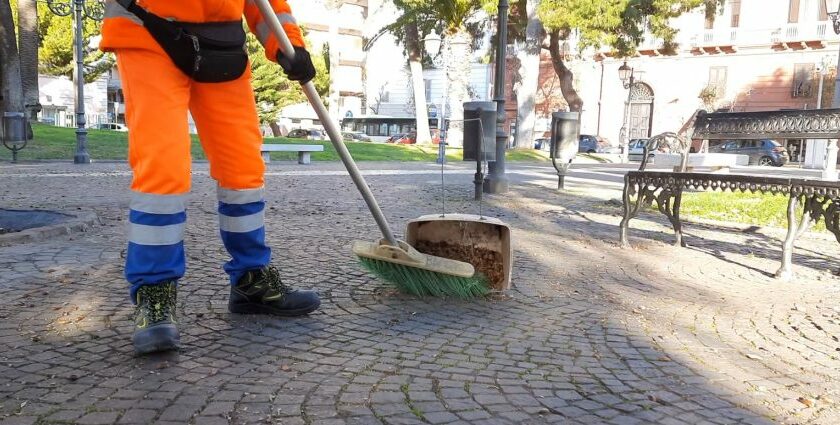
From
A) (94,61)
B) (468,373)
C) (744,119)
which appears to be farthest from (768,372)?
(94,61)

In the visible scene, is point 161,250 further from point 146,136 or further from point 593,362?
point 593,362

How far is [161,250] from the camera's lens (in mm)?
2600

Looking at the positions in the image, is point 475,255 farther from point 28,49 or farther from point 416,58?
point 416,58

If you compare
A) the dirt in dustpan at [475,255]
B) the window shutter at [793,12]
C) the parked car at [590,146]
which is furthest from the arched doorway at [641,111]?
the dirt in dustpan at [475,255]

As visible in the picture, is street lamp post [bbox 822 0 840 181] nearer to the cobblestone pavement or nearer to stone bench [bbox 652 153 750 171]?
the cobblestone pavement

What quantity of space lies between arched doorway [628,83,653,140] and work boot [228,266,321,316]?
4493 centimetres

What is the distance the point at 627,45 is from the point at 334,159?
41.8 ft

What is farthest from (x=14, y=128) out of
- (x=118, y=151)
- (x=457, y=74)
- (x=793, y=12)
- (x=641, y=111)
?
(x=793, y=12)

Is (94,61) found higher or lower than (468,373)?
higher

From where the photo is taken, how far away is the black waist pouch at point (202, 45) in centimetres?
257

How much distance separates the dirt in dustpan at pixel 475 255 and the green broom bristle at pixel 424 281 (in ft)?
0.29

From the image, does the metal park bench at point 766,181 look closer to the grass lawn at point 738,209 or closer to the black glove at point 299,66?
the grass lawn at point 738,209

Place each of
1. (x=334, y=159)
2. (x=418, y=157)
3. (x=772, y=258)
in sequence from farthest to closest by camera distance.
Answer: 1. (x=418, y=157)
2. (x=334, y=159)
3. (x=772, y=258)

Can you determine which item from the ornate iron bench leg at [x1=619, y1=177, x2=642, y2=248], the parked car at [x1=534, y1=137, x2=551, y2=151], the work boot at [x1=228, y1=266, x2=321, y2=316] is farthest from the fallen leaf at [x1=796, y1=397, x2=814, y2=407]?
the parked car at [x1=534, y1=137, x2=551, y2=151]
